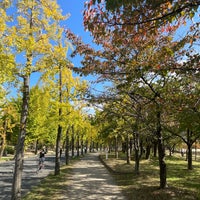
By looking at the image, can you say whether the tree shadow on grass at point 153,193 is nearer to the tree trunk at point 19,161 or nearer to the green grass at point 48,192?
the green grass at point 48,192

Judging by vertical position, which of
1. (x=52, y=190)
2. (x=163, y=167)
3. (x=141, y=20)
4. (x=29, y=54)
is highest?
(x=29, y=54)

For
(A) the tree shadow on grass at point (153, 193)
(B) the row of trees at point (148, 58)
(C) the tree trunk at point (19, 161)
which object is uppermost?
(B) the row of trees at point (148, 58)

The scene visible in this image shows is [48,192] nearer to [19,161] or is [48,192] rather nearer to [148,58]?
[19,161]

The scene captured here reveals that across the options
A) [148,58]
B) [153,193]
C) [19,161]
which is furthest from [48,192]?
[148,58]

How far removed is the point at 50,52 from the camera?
961 cm

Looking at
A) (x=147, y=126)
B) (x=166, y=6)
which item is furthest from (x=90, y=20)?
(x=147, y=126)

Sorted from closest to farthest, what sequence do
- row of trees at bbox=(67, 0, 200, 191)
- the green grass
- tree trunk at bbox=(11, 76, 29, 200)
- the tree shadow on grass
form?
row of trees at bbox=(67, 0, 200, 191)
tree trunk at bbox=(11, 76, 29, 200)
the tree shadow on grass
the green grass

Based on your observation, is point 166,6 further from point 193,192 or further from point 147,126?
point 193,192

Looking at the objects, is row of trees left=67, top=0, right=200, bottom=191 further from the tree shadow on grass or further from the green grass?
the green grass

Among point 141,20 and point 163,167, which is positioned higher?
point 141,20

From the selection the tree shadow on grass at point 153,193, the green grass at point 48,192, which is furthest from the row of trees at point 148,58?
the green grass at point 48,192

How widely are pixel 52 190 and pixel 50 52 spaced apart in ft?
21.2

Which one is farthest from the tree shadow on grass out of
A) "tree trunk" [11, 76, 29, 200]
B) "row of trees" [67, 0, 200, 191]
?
"tree trunk" [11, 76, 29, 200]

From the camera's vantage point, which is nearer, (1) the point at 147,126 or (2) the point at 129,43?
(2) the point at 129,43
